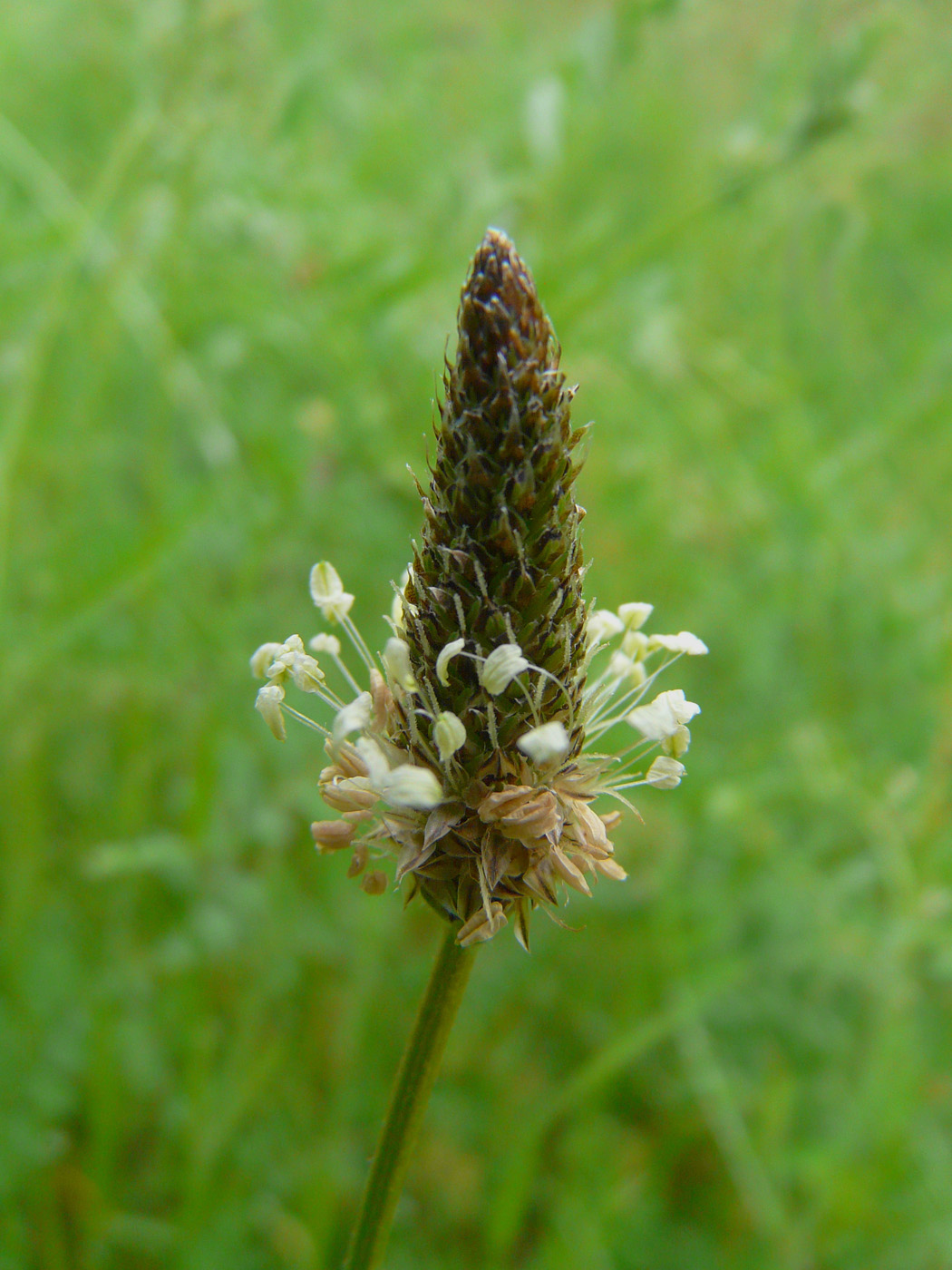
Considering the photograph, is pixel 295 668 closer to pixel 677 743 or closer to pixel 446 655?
pixel 446 655

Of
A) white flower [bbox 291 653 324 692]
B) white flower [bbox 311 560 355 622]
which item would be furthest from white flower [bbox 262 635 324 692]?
white flower [bbox 311 560 355 622]

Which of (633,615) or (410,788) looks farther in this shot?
(633,615)

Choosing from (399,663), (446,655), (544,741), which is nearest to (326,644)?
(399,663)

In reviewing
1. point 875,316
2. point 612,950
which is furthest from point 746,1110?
point 875,316

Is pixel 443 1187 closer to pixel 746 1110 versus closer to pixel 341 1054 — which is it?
pixel 341 1054

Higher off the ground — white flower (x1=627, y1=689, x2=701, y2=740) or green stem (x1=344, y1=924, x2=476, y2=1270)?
white flower (x1=627, y1=689, x2=701, y2=740)

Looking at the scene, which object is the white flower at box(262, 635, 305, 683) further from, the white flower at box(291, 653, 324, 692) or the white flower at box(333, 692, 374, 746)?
the white flower at box(333, 692, 374, 746)
